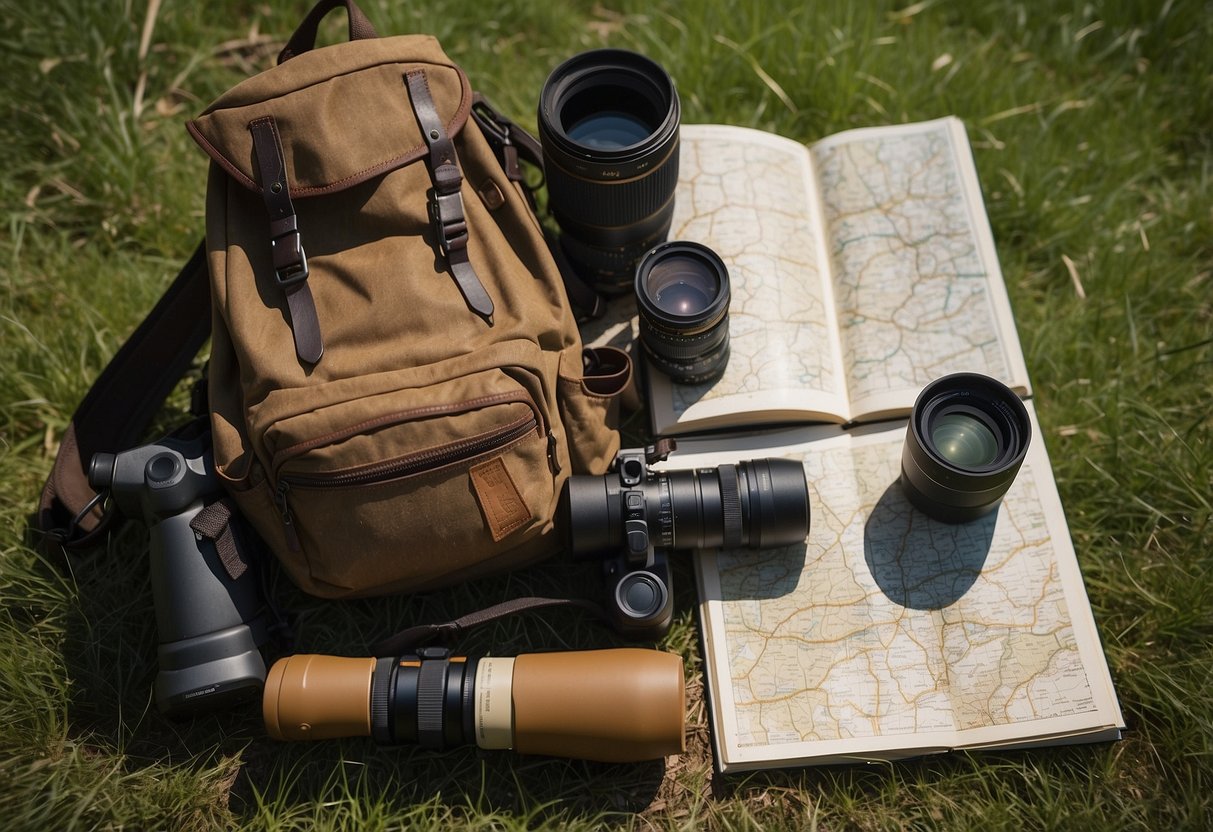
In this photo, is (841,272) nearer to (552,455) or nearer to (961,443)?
(961,443)

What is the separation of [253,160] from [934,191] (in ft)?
7.87

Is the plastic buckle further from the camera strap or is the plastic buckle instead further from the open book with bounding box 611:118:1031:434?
the camera strap

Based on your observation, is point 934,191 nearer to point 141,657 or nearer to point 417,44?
point 417,44

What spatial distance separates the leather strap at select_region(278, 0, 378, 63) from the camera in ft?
9.56

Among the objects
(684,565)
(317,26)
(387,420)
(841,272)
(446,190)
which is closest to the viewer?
(387,420)

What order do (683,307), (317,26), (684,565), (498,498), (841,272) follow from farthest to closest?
(841,272)
(684,565)
(683,307)
(317,26)
(498,498)

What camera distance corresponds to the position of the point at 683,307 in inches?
121

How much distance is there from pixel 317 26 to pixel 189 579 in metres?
1.76

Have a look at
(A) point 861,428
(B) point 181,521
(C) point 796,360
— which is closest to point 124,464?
(B) point 181,521

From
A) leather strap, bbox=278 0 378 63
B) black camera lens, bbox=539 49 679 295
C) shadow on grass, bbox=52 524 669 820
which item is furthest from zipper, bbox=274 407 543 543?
leather strap, bbox=278 0 378 63

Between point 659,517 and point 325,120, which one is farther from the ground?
point 325,120

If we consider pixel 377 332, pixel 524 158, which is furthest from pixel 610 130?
pixel 377 332

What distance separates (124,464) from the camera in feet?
9.13

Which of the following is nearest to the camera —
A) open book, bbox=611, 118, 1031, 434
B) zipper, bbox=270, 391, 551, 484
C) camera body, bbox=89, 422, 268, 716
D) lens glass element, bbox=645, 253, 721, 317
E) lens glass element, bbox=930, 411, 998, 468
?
zipper, bbox=270, 391, 551, 484
